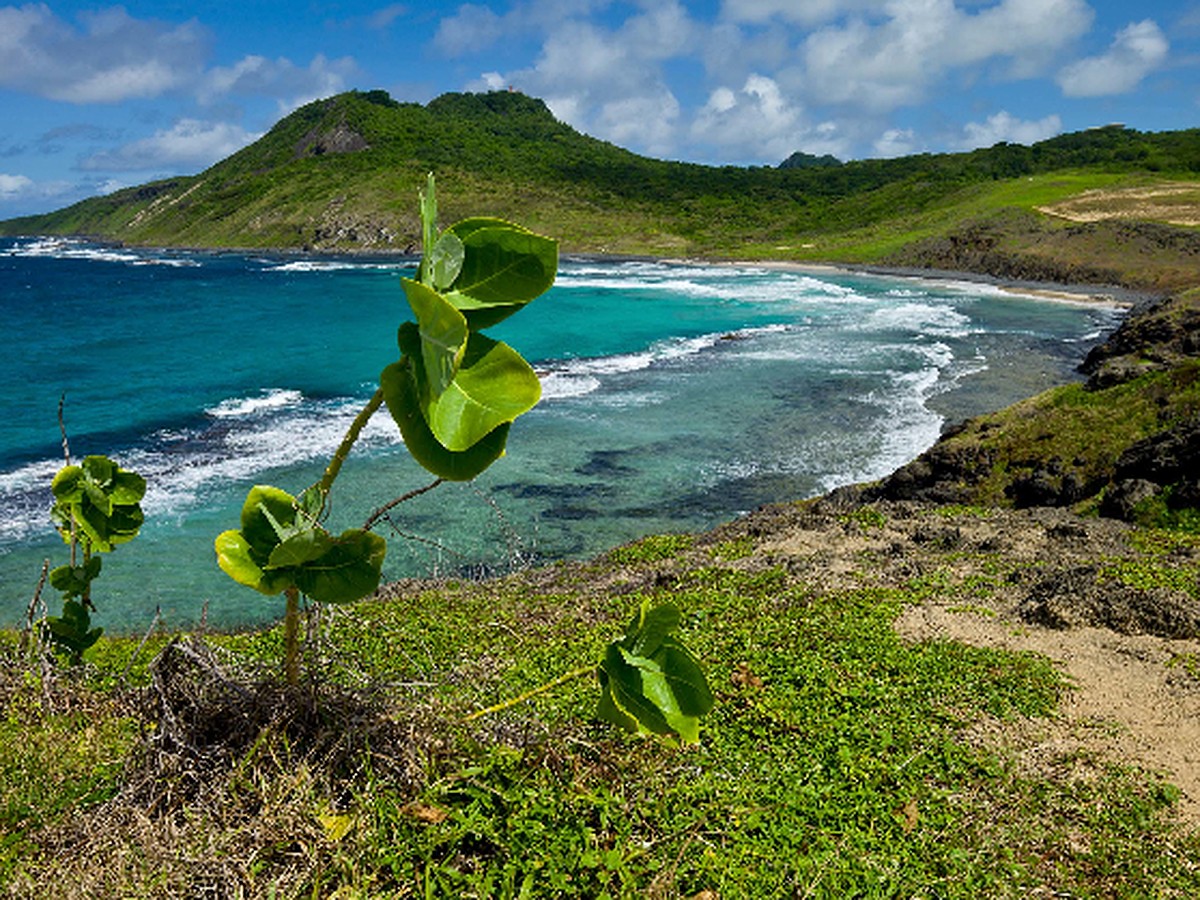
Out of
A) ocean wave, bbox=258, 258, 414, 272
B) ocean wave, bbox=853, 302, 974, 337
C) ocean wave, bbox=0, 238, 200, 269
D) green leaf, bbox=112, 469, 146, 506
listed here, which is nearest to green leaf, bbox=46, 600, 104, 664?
green leaf, bbox=112, 469, 146, 506

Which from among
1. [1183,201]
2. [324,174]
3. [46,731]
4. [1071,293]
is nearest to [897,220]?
[1183,201]

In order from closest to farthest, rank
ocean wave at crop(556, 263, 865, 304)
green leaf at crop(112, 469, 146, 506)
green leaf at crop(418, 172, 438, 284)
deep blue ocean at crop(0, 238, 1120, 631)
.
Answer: green leaf at crop(418, 172, 438, 284) < green leaf at crop(112, 469, 146, 506) < deep blue ocean at crop(0, 238, 1120, 631) < ocean wave at crop(556, 263, 865, 304)

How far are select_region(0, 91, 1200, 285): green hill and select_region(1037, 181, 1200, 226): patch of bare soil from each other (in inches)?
85.7

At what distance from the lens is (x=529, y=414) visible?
1085 inches

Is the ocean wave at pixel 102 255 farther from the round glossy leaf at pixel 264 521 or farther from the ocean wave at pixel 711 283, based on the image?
the round glossy leaf at pixel 264 521

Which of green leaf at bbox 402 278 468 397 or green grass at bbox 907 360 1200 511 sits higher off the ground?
green leaf at bbox 402 278 468 397

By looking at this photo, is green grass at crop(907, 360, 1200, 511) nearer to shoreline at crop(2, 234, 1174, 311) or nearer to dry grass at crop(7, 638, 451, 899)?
dry grass at crop(7, 638, 451, 899)

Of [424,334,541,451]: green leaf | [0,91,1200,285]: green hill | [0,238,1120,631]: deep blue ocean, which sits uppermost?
[0,91,1200,285]: green hill

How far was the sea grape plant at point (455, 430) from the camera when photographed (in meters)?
2.25

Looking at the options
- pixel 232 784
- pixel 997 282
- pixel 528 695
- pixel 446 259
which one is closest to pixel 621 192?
pixel 997 282

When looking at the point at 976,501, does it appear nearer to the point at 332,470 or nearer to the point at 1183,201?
the point at 332,470

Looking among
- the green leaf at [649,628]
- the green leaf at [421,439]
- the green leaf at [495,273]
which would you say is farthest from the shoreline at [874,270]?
the green leaf at [421,439]

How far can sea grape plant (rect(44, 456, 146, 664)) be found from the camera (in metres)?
5.24

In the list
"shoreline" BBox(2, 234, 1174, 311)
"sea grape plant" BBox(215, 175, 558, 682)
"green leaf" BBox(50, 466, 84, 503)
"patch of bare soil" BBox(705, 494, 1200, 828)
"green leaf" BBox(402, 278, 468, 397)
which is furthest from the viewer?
"shoreline" BBox(2, 234, 1174, 311)
